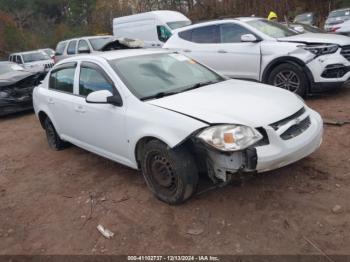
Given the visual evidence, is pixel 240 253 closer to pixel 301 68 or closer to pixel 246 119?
pixel 246 119

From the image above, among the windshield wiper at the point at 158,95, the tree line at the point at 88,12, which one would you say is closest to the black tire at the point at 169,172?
the windshield wiper at the point at 158,95

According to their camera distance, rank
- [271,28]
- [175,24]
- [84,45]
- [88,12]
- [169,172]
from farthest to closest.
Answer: [88,12], [175,24], [84,45], [271,28], [169,172]

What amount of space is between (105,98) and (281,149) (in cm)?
198

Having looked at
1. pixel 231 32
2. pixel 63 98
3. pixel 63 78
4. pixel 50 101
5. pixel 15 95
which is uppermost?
pixel 231 32

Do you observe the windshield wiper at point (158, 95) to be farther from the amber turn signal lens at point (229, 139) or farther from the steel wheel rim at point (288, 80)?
the steel wheel rim at point (288, 80)

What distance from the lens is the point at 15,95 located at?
10.2m

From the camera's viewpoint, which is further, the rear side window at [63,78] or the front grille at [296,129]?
the rear side window at [63,78]

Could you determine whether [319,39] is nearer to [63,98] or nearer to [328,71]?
[328,71]

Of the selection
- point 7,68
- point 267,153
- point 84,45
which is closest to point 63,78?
point 267,153

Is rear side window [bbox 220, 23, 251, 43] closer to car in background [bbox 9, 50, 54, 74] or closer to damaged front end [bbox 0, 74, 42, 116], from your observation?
damaged front end [bbox 0, 74, 42, 116]

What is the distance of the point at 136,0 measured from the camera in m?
37.5

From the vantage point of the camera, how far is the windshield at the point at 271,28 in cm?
795

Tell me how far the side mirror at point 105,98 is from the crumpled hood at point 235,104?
44 centimetres

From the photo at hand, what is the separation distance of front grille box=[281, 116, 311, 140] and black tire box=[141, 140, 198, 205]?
0.94 metres
